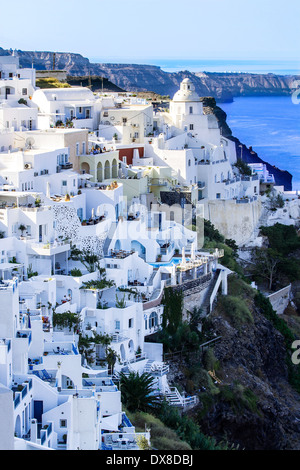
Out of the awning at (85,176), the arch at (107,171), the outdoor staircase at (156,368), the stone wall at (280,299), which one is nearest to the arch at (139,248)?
the awning at (85,176)

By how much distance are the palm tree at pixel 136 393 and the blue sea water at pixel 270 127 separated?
30587mm

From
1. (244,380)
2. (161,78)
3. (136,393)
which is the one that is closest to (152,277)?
(244,380)

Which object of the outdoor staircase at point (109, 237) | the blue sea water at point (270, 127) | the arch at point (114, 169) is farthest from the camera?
the blue sea water at point (270, 127)

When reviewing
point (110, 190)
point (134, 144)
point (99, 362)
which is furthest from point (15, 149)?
point (99, 362)

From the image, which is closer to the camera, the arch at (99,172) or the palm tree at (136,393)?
the palm tree at (136,393)

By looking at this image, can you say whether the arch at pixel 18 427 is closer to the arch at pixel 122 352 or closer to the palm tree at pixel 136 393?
the palm tree at pixel 136 393

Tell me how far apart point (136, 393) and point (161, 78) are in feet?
215

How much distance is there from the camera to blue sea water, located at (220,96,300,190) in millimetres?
57469

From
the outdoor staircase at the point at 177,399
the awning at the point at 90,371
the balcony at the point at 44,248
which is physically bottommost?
the outdoor staircase at the point at 177,399

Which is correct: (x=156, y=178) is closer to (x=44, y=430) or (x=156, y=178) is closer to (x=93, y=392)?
(x=93, y=392)

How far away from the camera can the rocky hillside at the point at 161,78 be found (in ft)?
236

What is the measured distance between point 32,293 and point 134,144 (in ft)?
42.4

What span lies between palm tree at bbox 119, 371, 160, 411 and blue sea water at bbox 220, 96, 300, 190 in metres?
30.6

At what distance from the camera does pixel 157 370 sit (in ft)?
83.8
